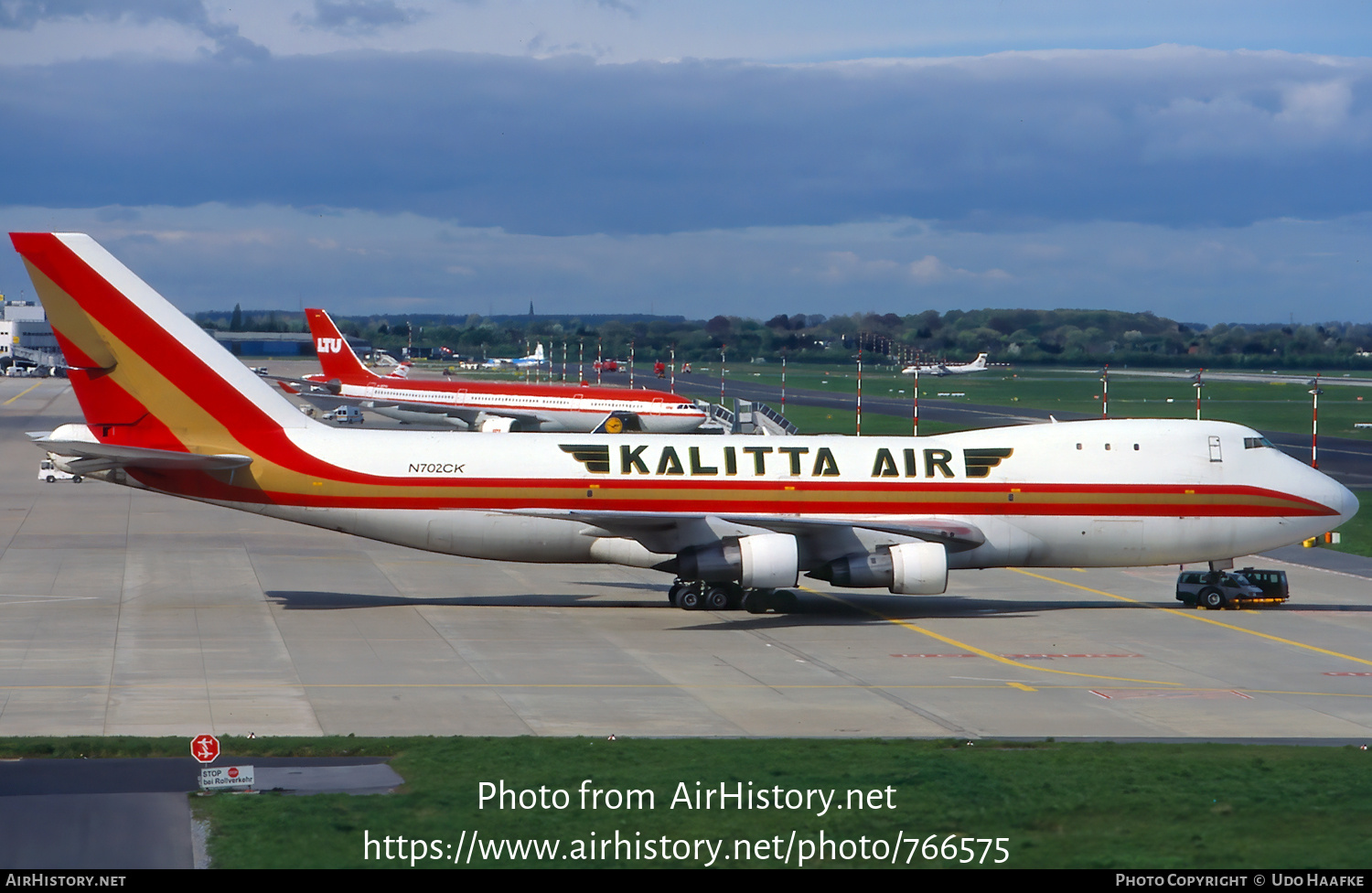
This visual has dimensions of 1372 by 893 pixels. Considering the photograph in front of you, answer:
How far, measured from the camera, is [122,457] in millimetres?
34156

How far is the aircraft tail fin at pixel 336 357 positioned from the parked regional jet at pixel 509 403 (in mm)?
110

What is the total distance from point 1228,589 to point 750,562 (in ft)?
47.3

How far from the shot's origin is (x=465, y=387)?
345 ft

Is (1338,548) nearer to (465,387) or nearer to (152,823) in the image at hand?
(152,823)

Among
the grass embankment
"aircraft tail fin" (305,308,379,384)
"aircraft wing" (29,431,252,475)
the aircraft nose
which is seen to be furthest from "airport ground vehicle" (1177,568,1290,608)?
"aircraft tail fin" (305,308,379,384)

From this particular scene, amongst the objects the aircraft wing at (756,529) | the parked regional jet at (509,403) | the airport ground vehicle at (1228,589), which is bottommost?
the airport ground vehicle at (1228,589)

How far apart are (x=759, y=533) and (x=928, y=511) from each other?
4.99m

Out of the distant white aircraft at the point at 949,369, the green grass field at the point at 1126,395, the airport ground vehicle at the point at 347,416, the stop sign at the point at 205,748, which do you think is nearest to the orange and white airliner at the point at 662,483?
the stop sign at the point at 205,748

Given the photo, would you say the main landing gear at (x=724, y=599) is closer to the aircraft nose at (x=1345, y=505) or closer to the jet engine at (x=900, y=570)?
the jet engine at (x=900, y=570)

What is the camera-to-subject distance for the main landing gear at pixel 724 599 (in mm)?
37031

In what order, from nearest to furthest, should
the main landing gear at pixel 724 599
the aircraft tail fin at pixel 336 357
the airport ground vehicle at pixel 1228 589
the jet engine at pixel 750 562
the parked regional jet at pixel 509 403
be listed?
the jet engine at pixel 750 562 < the main landing gear at pixel 724 599 < the airport ground vehicle at pixel 1228 589 < the parked regional jet at pixel 509 403 < the aircraft tail fin at pixel 336 357

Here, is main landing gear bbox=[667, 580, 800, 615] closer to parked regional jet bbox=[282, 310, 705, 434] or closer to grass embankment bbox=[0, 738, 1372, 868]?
grass embankment bbox=[0, 738, 1372, 868]

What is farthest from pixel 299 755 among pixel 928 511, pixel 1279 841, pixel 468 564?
pixel 468 564

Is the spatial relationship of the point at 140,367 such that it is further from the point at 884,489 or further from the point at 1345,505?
the point at 1345,505
